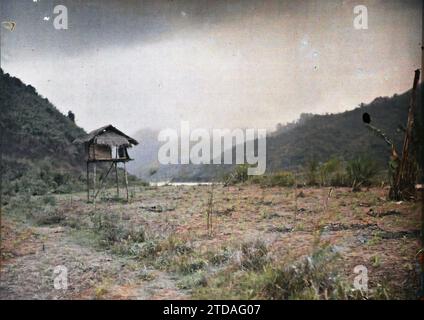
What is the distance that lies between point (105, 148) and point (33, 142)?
3.71 feet

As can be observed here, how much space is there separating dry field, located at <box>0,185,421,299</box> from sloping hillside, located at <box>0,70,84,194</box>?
1.07ft

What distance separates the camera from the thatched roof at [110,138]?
562 centimetres

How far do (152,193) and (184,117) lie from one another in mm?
1266

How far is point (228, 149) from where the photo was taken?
5645 millimetres

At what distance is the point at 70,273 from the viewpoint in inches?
188

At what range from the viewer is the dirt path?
4.57m

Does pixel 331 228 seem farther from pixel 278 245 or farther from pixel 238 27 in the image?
pixel 238 27
